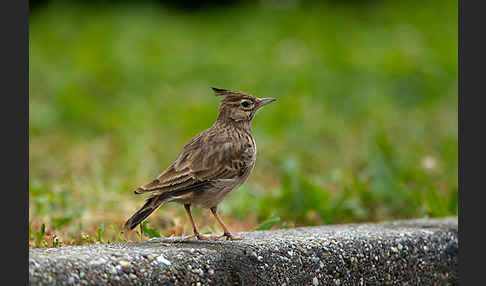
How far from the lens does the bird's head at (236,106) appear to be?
4277 mm

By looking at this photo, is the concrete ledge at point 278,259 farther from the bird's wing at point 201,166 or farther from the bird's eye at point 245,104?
the bird's eye at point 245,104

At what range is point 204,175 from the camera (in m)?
3.67

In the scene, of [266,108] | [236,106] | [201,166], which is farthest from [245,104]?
[266,108]

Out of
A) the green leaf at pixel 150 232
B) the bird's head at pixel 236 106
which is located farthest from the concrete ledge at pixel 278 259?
the bird's head at pixel 236 106

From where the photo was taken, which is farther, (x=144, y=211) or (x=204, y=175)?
(x=204, y=175)

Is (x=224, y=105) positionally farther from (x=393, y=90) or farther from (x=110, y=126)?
(x=393, y=90)

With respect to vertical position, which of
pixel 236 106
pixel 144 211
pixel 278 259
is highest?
pixel 236 106

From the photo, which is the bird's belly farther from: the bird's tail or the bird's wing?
the bird's tail

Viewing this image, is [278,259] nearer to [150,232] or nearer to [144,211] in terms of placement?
[144,211]

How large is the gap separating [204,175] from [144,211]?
41 cm

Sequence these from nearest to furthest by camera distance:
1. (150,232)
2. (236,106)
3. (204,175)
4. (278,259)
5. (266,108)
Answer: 1. (278,259)
2. (204,175)
3. (150,232)
4. (236,106)
5. (266,108)

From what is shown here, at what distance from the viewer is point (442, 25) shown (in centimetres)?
1209

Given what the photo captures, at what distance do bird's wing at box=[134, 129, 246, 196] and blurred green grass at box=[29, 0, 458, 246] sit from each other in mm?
894

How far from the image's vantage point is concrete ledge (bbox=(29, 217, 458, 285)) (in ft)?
9.23
